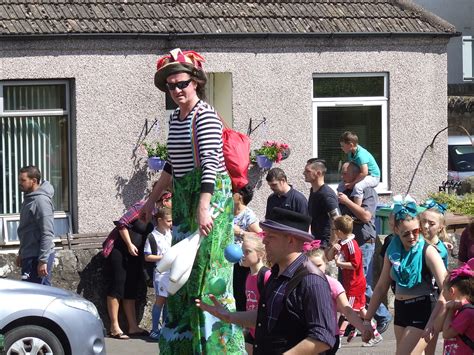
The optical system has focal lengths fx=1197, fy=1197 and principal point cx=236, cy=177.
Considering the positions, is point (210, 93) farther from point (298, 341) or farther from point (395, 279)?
point (298, 341)

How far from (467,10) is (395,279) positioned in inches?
1142

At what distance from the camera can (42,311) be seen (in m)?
9.95

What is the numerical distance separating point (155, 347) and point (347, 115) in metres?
6.23

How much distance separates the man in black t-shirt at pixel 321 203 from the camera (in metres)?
12.2

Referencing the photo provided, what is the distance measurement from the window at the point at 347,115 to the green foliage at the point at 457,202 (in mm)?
831

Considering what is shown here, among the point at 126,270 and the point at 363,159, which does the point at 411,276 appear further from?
the point at 363,159

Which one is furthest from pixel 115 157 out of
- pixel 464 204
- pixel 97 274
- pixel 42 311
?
pixel 42 311

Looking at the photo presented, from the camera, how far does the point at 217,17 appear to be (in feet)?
53.1

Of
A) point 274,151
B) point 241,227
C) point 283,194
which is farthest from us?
point 274,151

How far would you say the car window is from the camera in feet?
82.0

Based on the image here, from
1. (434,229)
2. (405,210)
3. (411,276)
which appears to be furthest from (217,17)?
(411,276)

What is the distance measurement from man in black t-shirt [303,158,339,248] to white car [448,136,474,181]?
12.4 m

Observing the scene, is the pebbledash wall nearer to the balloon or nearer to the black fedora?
the balloon

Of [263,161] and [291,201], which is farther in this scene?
[263,161]
